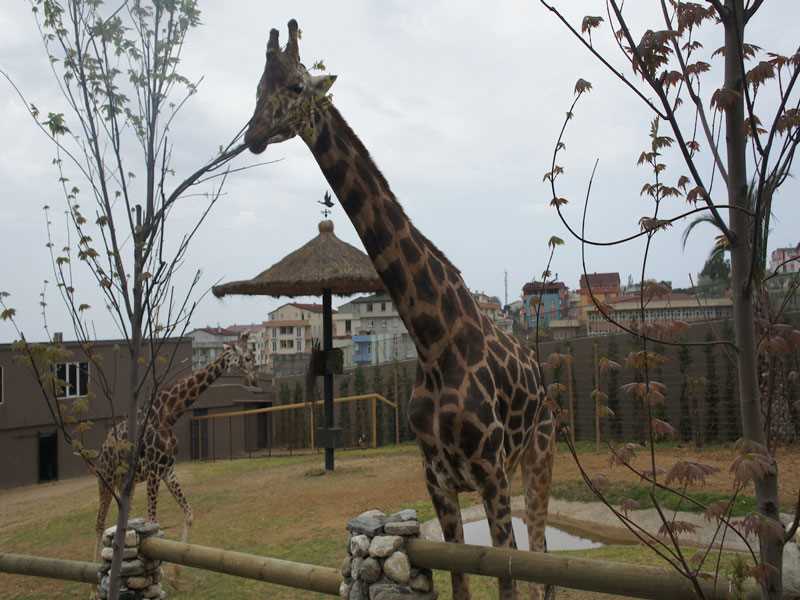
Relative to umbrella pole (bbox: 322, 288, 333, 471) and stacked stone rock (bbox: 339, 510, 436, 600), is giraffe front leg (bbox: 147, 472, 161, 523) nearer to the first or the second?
stacked stone rock (bbox: 339, 510, 436, 600)

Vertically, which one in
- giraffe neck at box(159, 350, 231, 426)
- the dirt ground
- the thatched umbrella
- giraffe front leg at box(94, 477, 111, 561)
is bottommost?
the dirt ground

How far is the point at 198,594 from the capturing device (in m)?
6.10

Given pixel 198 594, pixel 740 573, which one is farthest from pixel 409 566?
pixel 198 594

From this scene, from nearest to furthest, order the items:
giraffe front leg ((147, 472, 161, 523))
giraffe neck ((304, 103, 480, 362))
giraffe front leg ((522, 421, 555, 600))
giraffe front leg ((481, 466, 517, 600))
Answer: giraffe front leg ((481, 466, 517, 600))
giraffe neck ((304, 103, 480, 362))
giraffe front leg ((522, 421, 555, 600))
giraffe front leg ((147, 472, 161, 523))

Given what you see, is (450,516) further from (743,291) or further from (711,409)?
(711,409)

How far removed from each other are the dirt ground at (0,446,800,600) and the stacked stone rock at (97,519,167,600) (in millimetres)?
1047

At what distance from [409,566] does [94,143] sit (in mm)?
2737

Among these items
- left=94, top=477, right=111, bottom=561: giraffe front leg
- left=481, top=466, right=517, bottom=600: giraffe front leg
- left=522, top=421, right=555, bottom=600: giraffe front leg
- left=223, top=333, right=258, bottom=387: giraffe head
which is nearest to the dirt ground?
left=94, top=477, right=111, bottom=561: giraffe front leg

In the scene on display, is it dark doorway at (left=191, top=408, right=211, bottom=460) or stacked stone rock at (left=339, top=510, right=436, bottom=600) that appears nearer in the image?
stacked stone rock at (left=339, top=510, right=436, bottom=600)

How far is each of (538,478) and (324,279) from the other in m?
7.16

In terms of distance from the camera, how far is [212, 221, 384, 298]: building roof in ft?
36.1

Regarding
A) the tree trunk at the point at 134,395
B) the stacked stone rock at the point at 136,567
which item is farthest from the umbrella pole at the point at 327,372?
the tree trunk at the point at 134,395

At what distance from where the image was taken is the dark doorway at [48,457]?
17438 millimetres

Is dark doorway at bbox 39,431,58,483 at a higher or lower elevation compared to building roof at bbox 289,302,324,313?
lower
